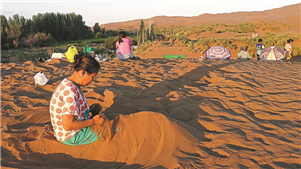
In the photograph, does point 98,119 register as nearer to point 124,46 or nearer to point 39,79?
point 39,79

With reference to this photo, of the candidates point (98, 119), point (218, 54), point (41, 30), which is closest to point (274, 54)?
point (218, 54)

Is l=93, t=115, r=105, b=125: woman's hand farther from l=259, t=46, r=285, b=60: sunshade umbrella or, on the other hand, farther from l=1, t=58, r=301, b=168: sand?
l=259, t=46, r=285, b=60: sunshade umbrella

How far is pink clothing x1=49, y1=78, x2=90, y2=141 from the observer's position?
2.05 m

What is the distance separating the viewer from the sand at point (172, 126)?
228 centimetres

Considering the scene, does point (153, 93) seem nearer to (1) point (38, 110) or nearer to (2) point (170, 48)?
(1) point (38, 110)

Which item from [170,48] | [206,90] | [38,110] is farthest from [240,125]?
[170,48]

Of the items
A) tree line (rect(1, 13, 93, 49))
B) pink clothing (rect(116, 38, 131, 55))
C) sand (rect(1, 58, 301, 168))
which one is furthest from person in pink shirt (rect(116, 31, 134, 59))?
tree line (rect(1, 13, 93, 49))

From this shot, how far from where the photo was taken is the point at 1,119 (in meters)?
3.22

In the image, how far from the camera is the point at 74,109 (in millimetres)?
2066

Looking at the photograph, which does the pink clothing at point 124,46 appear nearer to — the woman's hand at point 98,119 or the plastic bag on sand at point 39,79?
the plastic bag on sand at point 39,79

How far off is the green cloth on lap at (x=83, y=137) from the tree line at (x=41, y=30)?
97.2 feet

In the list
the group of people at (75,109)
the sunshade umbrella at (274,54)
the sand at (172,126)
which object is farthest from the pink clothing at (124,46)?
the group of people at (75,109)

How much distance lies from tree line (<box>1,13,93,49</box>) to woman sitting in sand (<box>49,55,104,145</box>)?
29.6 m

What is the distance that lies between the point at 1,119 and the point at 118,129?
213 cm
